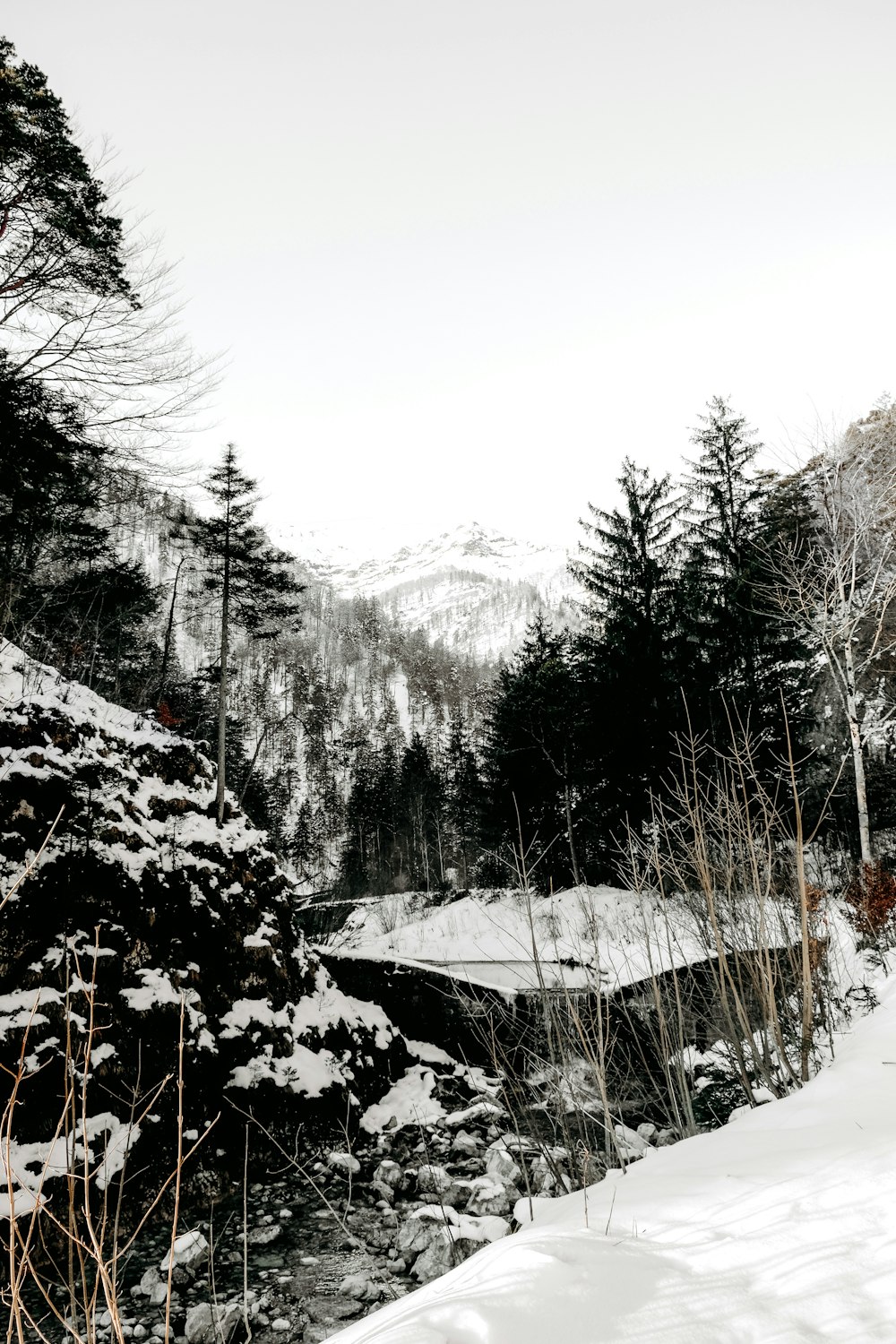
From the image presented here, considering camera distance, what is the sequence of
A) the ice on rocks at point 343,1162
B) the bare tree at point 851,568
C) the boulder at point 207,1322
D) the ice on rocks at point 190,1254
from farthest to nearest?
the bare tree at point 851,568, the ice on rocks at point 343,1162, the ice on rocks at point 190,1254, the boulder at point 207,1322

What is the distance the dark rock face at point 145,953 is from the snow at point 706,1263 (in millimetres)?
4329

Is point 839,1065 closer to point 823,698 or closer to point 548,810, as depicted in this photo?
point 823,698

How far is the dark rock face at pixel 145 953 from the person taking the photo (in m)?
6.35

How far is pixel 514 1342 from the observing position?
1681mm

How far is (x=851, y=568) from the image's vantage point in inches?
464

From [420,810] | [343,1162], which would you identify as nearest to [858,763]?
[343,1162]

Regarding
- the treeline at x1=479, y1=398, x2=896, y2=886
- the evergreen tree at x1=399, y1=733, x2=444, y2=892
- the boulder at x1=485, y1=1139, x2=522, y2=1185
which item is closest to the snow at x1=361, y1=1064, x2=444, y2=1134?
the boulder at x1=485, y1=1139, x2=522, y2=1185

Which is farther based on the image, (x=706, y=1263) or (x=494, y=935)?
(x=494, y=935)

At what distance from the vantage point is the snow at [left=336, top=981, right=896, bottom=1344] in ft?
5.70

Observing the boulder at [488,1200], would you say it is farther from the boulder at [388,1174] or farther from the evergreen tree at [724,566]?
the evergreen tree at [724,566]

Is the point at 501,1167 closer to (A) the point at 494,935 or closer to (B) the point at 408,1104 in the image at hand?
(B) the point at 408,1104

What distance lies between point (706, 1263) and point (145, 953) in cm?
707

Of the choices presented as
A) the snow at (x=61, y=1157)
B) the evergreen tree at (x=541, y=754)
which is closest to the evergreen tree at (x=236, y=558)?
the evergreen tree at (x=541, y=754)

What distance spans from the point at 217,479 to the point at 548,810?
1284 cm
